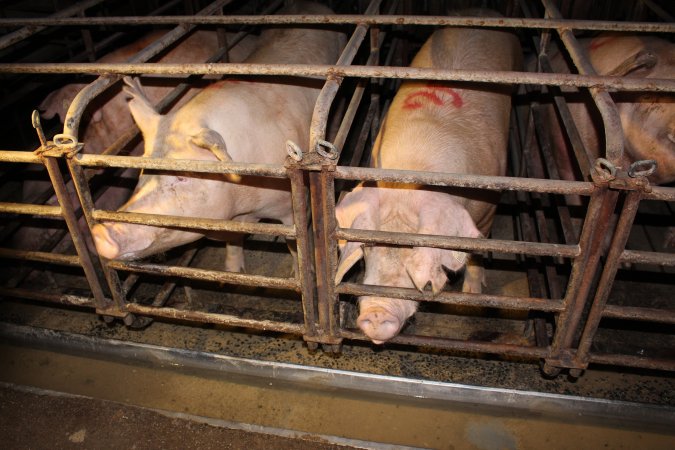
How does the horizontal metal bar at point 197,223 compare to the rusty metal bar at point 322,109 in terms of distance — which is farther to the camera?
the horizontal metal bar at point 197,223

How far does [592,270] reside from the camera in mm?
2271

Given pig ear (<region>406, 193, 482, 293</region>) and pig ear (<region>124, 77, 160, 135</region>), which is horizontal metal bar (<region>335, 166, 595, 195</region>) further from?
pig ear (<region>124, 77, 160, 135</region>)

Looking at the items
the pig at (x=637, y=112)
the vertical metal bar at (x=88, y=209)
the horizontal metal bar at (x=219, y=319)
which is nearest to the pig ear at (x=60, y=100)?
the vertical metal bar at (x=88, y=209)

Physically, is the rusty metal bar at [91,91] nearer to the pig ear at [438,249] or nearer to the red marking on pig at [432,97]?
the red marking on pig at [432,97]

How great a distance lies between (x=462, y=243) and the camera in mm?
2281

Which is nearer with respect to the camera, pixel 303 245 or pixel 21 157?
pixel 303 245

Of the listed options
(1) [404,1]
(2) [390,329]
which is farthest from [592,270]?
(1) [404,1]

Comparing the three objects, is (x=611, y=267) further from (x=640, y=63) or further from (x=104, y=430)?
(x=104, y=430)

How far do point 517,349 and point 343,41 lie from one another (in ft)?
11.7

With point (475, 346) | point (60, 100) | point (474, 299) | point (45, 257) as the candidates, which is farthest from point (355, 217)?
point (60, 100)

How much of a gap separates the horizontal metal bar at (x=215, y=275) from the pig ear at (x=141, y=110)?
90 cm

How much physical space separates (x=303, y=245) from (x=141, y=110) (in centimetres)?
152

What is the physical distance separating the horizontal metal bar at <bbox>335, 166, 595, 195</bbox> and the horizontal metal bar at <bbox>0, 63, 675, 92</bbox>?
0.44 metres

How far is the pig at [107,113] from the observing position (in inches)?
163
